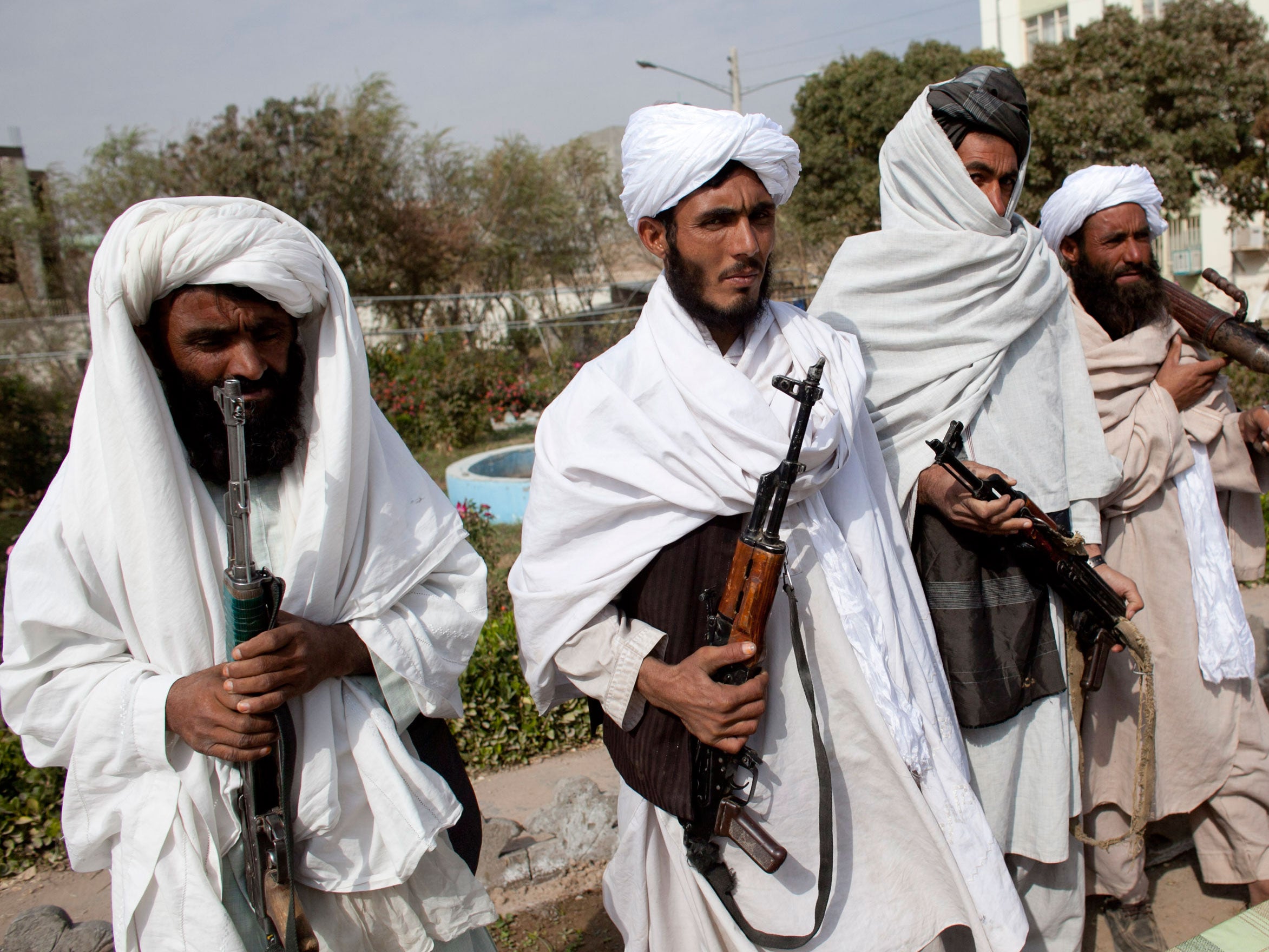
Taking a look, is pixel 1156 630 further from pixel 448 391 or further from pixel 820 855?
pixel 448 391

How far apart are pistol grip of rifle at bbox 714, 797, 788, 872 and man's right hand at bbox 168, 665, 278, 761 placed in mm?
922

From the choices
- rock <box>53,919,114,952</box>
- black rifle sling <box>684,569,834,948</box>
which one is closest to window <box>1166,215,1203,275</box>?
black rifle sling <box>684,569,834,948</box>

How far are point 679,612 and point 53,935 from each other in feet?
7.25

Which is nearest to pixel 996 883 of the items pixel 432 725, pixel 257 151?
pixel 432 725

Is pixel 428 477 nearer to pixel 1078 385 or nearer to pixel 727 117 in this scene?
pixel 727 117

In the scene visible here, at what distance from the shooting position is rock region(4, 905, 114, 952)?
274 cm

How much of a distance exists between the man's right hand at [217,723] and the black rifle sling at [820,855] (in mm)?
926

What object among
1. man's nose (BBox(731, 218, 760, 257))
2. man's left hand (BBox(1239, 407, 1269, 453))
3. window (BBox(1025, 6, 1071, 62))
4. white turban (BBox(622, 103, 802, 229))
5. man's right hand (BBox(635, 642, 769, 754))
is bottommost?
man's right hand (BBox(635, 642, 769, 754))

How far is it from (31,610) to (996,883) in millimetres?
2013

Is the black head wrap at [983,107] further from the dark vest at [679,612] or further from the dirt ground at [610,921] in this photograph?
the dirt ground at [610,921]

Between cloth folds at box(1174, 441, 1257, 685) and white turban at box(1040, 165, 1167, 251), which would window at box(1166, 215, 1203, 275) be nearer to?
white turban at box(1040, 165, 1167, 251)

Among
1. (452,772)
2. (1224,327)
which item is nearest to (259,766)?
(452,772)

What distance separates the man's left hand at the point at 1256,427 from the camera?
3.19m

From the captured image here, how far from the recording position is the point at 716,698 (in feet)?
6.10
